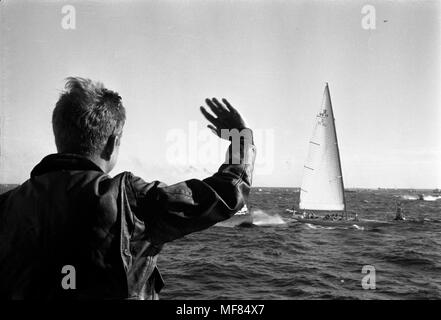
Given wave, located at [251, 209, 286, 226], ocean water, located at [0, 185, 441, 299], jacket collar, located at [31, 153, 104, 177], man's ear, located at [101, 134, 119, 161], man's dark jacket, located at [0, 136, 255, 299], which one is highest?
man's ear, located at [101, 134, 119, 161]

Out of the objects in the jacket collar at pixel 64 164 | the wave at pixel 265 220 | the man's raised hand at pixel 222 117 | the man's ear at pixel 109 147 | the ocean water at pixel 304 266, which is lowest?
the wave at pixel 265 220

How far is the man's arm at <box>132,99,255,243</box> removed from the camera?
5.44 feet

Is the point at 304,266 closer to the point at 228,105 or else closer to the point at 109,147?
the point at 228,105

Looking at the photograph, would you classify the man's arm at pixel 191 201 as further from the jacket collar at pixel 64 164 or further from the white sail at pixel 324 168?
the white sail at pixel 324 168

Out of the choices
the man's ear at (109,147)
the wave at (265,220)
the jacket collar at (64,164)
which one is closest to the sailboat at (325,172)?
the wave at (265,220)

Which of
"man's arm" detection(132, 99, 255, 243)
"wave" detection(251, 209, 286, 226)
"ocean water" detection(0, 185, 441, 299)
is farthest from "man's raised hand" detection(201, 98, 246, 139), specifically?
"wave" detection(251, 209, 286, 226)

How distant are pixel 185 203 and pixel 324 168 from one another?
36.8 metres

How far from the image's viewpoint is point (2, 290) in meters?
1.59

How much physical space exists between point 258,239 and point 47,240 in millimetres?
30865

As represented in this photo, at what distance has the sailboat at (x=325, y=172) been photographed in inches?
1420

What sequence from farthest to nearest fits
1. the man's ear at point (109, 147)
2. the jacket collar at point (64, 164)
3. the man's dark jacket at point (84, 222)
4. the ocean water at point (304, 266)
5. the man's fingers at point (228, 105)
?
the ocean water at point (304, 266) → the man's fingers at point (228, 105) → the man's ear at point (109, 147) → the jacket collar at point (64, 164) → the man's dark jacket at point (84, 222)

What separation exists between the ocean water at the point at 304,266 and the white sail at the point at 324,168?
13.0ft

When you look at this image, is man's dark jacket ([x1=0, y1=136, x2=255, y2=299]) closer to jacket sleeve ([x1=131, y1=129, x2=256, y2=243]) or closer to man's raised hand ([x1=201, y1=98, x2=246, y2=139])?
jacket sleeve ([x1=131, y1=129, x2=256, y2=243])

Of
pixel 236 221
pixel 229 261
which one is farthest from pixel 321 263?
pixel 236 221
